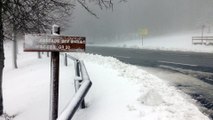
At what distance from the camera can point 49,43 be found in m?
5.52

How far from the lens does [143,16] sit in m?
101

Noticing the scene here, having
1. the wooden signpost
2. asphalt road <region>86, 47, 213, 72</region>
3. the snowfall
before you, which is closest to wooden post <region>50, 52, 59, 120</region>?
the wooden signpost

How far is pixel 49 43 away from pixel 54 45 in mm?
85

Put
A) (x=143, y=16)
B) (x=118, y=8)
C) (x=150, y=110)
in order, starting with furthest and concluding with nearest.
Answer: (x=118, y=8) < (x=143, y=16) < (x=150, y=110)

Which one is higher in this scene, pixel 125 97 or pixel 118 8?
pixel 118 8

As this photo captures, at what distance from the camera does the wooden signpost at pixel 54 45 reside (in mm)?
5457

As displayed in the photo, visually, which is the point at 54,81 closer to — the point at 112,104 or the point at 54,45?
the point at 54,45

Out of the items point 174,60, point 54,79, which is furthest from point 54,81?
point 174,60

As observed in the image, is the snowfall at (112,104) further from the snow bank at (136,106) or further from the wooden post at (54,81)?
the wooden post at (54,81)

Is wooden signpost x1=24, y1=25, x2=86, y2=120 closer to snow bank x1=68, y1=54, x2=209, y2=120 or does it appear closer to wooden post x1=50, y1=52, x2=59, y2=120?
wooden post x1=50, y1=52, x2=59, y2=120

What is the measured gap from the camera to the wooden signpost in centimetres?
546

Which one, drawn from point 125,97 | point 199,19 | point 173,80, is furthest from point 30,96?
point 199,19

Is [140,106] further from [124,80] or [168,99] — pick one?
[124,80]

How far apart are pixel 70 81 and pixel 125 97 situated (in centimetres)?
256
